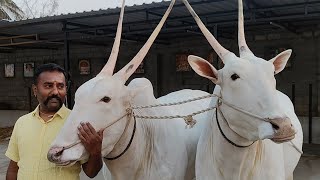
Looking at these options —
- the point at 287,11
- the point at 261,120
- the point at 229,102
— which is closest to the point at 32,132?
the point at 229,102

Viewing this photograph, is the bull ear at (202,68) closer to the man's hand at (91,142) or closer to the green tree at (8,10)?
the man's hand at (91,142)

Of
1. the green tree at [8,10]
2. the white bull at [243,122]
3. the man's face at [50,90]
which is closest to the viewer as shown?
the white bull at [243,122]

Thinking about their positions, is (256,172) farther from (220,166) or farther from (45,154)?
(45,154)

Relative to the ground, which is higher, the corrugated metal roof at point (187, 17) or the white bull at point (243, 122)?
the corrugated metal roof at point (187, 17)

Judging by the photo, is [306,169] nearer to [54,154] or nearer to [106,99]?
[106,99]

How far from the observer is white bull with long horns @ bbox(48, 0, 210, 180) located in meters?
2.51

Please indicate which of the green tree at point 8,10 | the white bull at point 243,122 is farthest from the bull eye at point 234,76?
the green tree at point 8,10

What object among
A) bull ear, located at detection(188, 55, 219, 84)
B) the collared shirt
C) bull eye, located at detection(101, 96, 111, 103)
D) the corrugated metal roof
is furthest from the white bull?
the corrugated metal roof

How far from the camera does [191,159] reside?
3529 millimetres

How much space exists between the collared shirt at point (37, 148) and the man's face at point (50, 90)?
0.07 m

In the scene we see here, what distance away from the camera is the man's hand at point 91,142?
2.48 m

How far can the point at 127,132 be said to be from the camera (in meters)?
2.85

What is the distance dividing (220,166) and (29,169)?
1.28m

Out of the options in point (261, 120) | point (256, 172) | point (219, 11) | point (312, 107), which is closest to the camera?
point (261, 120)
